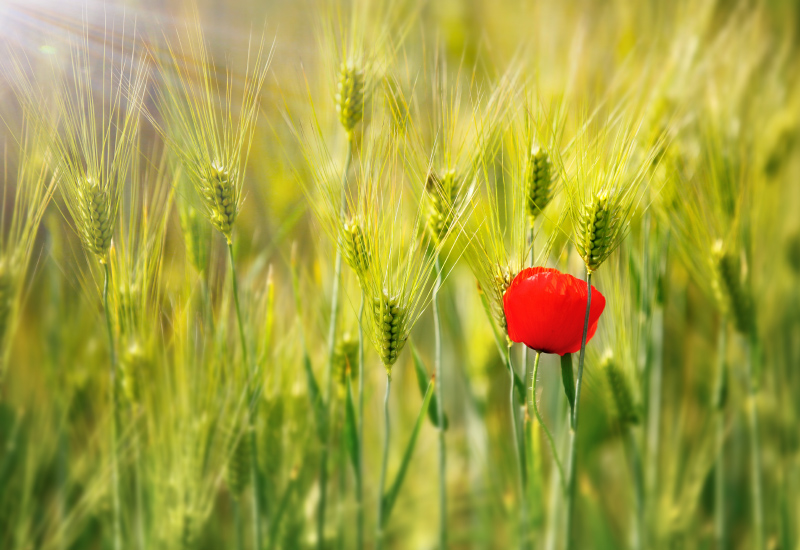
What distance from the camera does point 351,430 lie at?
424 mm

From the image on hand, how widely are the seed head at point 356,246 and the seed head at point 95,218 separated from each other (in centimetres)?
17

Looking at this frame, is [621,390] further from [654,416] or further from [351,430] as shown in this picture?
[351,430]

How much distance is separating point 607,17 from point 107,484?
877 millimetres

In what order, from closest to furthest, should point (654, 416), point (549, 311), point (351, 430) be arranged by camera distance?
point (549, 311), point (351, 430), point (654, 416)

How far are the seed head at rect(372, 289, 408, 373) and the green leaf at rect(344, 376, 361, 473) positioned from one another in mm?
75

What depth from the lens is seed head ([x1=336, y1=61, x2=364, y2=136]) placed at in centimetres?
41

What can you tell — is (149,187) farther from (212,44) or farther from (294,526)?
(294,526)

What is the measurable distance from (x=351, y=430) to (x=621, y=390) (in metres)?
0.25

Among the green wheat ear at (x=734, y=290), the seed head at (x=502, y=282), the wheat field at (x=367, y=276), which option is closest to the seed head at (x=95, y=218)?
the wheat field at (x=367, y=276)

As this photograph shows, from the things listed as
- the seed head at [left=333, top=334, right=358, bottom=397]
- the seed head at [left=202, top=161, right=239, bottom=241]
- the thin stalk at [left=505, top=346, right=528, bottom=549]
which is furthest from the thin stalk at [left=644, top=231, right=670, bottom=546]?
the seed head at [left=202, top=161, right=239, bottom=241]

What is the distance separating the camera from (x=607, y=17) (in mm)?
768

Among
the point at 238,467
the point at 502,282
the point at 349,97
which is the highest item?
the point at 349,97

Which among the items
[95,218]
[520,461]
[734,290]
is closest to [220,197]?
[95,218]

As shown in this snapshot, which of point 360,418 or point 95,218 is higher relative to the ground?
point 95,218
